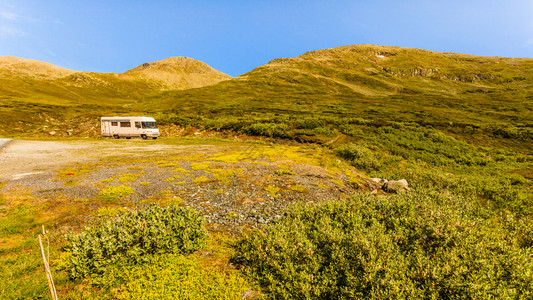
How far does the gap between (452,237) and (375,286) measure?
2.78m

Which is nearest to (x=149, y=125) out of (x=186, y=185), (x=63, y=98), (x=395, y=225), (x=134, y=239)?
(x=186, y=185)

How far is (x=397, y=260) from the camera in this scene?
4582 mm

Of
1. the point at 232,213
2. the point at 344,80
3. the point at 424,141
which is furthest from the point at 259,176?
the point at 344,80

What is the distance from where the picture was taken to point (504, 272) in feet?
13.4

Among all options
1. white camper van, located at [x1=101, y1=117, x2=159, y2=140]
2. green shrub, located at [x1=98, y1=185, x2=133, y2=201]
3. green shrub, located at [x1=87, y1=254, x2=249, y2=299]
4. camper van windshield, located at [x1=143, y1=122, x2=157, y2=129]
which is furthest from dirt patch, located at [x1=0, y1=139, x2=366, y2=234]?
camper van windshield, located at [x1=143, y1=122, x2=157, y2=129]

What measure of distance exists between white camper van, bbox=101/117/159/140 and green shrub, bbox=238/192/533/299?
35.7 meters

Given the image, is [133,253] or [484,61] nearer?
[133,253]

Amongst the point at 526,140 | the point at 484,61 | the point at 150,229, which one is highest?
the point at 484,61

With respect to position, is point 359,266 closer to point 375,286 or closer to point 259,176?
point 375,286

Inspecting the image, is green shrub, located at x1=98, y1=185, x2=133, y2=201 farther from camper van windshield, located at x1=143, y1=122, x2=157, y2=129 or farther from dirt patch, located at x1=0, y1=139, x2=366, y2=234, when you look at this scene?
camper van windshield, located at x1=143, y1=122, x2=157, y2=129

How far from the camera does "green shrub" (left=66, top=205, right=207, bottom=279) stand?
5242 mm

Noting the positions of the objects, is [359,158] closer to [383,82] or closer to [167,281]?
[167,281]

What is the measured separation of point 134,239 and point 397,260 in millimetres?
6779

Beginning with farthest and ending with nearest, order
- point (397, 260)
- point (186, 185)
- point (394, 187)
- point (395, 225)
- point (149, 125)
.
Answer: point (149, 125) < point (394, 187) < point (186, 185) < point (395, 225) < point (397, 260)
